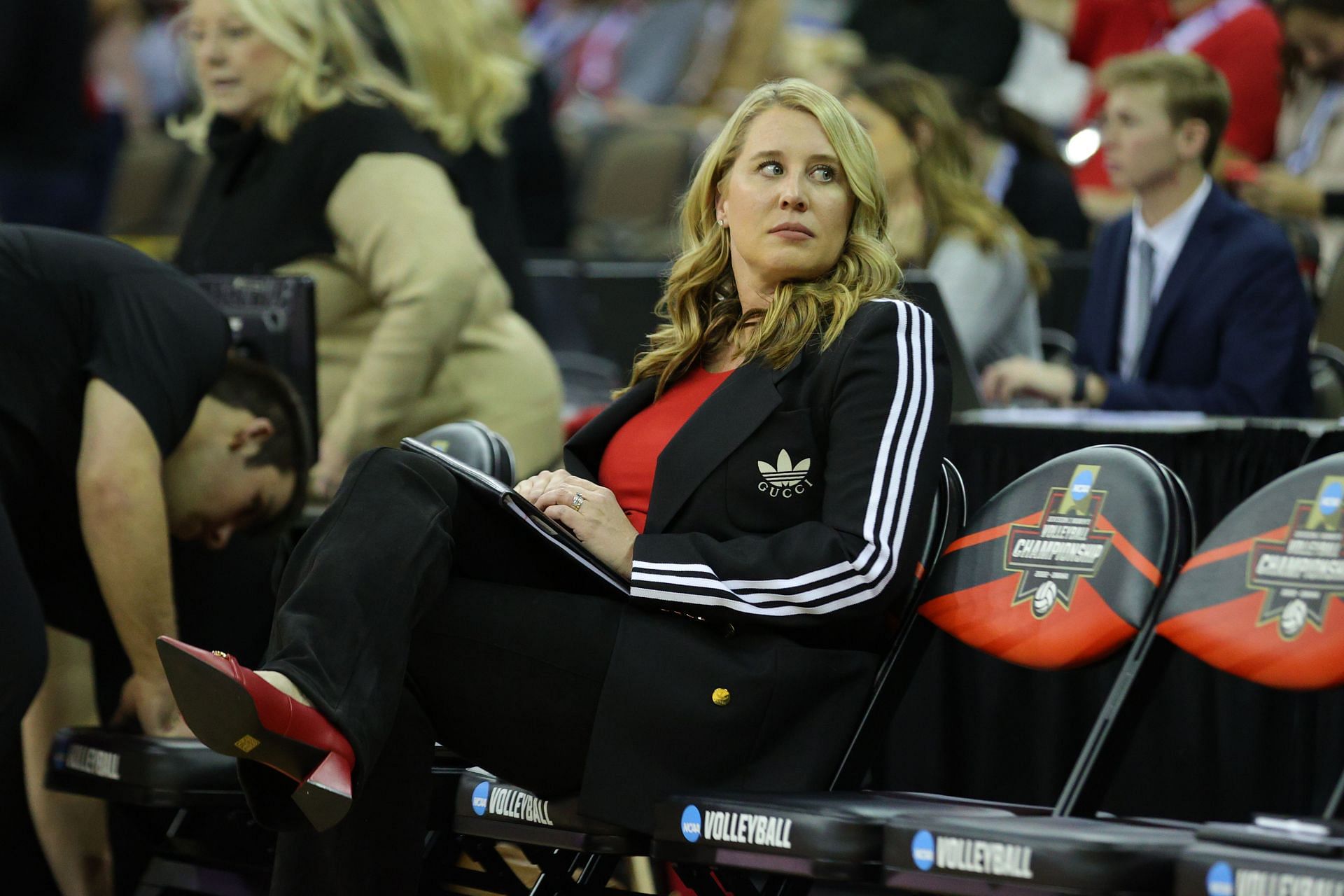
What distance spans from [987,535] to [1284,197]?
3162 millimetres

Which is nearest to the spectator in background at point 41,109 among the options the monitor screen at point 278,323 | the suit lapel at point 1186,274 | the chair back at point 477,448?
the monitor screen at point 278,323

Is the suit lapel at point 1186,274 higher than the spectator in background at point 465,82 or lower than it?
lower

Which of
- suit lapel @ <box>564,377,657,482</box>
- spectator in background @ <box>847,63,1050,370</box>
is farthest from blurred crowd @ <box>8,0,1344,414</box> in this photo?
suit lapel @ <box>564,377,657,482</box>

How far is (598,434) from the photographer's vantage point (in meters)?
3.11

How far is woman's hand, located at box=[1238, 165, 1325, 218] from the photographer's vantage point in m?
5.58

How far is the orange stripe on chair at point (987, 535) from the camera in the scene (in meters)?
2.81

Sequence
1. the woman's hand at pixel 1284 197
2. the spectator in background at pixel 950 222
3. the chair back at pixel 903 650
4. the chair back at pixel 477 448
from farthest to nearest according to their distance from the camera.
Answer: the woman's hand at pixel 1284 197
the spectator in background at pixel 950 222
the chair back at pixel 477 448
the chair back at pixel 903 650

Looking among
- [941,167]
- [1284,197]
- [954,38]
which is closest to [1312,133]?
[1284,197]

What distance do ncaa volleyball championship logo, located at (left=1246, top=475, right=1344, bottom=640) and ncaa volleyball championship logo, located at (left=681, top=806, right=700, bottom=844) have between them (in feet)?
2.58

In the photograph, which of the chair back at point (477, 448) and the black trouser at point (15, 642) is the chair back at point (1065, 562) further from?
the black trouser at point (15, 642)

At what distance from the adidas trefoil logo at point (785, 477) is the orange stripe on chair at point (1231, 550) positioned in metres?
0.56

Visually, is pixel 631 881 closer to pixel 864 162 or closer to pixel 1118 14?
pixel 864 162

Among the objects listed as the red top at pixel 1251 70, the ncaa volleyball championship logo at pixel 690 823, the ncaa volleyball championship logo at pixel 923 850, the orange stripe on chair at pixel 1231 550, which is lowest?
the ncaa volleyball championship logo at pixel 923 850

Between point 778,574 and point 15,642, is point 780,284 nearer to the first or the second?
point 778,574
